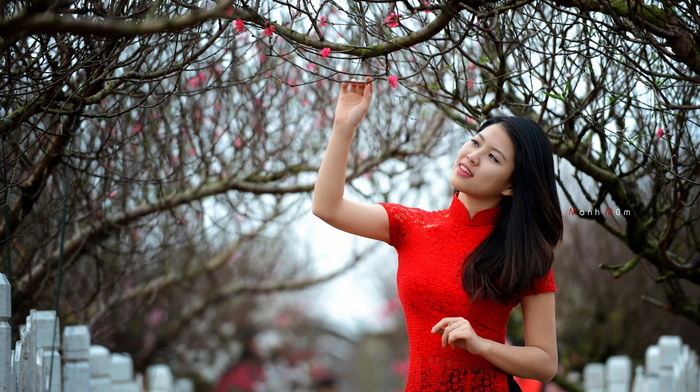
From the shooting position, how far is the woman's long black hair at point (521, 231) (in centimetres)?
272

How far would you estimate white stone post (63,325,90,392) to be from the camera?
4332 mm

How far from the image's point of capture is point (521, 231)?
2777 millimetres

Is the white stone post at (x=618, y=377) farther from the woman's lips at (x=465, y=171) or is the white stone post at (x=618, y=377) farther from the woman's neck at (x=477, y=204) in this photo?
the woman's lips at (x=465, y=171)

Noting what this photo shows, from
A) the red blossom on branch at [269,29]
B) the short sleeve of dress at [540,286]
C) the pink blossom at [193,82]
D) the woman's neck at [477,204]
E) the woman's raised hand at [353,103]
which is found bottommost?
the short sleeve of dress at [540,286]

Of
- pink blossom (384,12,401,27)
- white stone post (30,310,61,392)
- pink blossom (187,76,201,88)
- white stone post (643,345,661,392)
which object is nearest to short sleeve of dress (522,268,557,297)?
pink blossom (384,12,401,27)

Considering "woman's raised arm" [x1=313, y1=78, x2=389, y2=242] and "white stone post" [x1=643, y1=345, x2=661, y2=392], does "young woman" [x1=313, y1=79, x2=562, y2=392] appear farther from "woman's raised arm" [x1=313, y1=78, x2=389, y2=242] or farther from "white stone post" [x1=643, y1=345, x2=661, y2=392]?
"white stone post" [x1=643, y1=345, x2=661, y2=392]

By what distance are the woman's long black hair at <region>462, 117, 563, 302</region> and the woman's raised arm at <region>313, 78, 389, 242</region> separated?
42cm

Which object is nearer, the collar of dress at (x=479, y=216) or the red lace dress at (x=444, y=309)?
the red lace dress at (x=444, y=309)

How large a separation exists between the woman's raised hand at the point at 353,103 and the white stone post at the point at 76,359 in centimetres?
235

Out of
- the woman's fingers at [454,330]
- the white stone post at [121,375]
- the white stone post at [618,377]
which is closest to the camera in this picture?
the woman's fingers at [454,330]

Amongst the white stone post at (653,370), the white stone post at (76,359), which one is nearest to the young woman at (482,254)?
the white stone post at (76,359)

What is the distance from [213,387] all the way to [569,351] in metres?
7.14

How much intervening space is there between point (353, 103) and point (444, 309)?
75 cm

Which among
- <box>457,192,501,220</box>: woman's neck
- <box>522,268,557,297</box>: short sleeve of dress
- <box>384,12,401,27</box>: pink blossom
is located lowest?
<box>522,268,557,297</box>: short sleeve of dress
